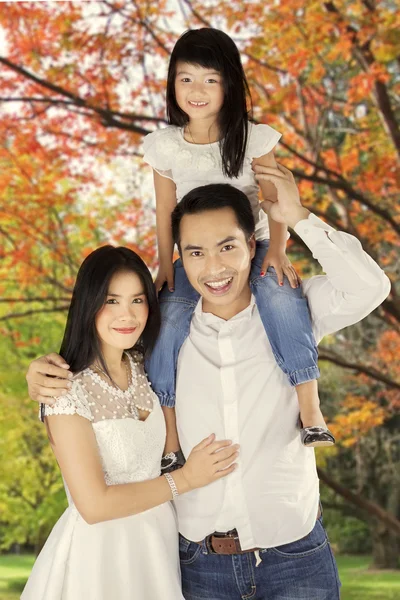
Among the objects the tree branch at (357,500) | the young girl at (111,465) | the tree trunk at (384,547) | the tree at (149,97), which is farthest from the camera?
the tree trunk at (384,547)

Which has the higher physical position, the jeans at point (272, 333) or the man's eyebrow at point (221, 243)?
the man's eyebrow at point (221, 243)

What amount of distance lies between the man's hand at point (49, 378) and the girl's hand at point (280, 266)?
1.96 feet

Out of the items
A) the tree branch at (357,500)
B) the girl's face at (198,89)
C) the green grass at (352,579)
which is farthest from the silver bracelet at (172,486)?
the green grass at (352,579)

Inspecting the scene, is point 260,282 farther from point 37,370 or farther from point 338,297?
point 37,370

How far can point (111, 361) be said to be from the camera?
2.12m

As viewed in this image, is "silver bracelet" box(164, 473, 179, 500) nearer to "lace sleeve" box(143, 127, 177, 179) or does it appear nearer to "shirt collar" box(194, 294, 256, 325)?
"shirt collar" box(194, 294, 256, 325)

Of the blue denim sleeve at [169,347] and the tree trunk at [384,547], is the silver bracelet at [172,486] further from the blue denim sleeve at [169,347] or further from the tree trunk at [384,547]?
the tree trunk at [384,547]

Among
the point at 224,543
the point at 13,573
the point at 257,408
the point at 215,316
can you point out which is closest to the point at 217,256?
the point at 215,316

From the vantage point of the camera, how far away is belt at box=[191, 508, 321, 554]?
6.44ft

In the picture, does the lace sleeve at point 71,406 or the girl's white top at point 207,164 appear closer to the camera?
the lace sleeve at point 71,406

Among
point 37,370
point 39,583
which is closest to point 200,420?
point 37,370

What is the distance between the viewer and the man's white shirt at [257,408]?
197 cm

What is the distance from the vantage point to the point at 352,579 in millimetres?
5996

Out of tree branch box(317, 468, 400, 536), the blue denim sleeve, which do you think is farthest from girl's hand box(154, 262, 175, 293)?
tree branch box(317, 468, 400, 536)
